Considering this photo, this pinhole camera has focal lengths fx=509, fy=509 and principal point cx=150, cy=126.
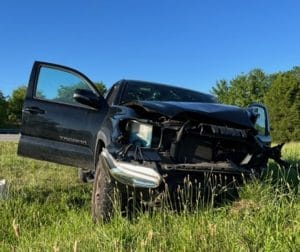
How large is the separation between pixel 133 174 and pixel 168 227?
1.92 feet

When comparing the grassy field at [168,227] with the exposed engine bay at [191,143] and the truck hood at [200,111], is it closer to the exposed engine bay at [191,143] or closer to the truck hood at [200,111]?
the exposed engine bay at [191,143]

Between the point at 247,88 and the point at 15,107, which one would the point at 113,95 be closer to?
the point at 15,107

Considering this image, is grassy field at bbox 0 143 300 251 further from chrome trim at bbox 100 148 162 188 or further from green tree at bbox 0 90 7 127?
green tree at bbox 0 90 7 127

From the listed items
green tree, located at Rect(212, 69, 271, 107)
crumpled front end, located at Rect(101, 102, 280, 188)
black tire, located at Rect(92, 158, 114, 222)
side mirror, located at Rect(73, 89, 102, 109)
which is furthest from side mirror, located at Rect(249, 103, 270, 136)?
green tree, located at Rect(212, 69, 271, 107)

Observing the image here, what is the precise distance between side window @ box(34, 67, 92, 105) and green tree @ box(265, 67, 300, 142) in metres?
56.2

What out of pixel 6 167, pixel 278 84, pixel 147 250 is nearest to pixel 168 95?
pixel 147 250

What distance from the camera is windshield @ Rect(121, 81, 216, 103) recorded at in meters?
6.53

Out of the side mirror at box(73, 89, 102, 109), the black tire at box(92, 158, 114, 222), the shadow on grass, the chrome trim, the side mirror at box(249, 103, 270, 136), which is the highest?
the side mirror at box(73, 89, 102, 109)

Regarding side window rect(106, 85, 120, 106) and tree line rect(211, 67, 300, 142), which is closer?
side window rect(106, 85, 120, 106)

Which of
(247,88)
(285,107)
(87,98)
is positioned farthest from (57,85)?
(247,88)

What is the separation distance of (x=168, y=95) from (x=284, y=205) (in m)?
2.94

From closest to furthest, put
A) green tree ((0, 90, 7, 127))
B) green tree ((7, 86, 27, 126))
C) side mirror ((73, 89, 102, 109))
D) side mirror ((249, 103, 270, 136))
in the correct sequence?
1. side mirror ((73, 89, 102, 109))
2. side mirror ((249, 103, 270, 136))
3. green tree ((0, 90, 7, 127))
4. green tree ((7, 86, 27, 126))

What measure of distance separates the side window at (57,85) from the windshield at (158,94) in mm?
603

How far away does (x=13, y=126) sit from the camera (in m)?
67.7
